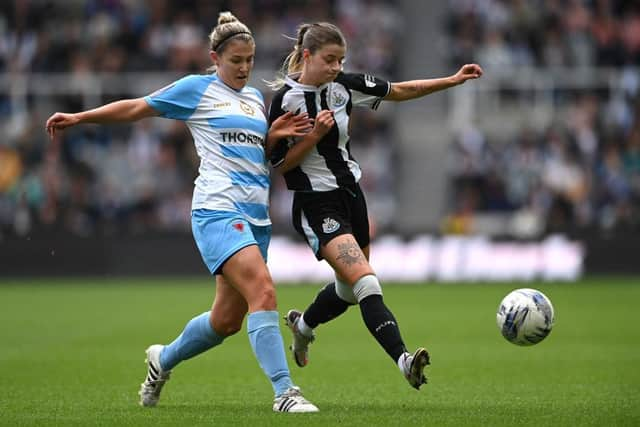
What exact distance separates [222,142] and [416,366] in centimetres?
188

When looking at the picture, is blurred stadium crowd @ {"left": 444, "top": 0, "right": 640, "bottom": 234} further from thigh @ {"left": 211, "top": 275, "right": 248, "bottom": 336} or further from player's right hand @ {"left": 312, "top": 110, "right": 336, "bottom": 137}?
thigh @ {"left": 211, "top": 275, "right": 248, "bottom": 336}

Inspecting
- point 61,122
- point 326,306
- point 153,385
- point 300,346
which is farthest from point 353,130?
point 61,122

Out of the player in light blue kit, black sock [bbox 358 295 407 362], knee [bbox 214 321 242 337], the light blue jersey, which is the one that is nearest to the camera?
the player in light blue kit

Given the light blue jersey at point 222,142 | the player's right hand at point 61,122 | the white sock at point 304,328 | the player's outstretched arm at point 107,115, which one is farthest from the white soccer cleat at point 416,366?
the player's right hand at point 61,122

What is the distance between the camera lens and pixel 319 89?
7535 mm

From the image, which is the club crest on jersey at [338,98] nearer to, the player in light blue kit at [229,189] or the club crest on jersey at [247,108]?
the player in light blue kit at [229,189]

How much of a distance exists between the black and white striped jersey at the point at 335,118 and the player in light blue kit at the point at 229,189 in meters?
0.17

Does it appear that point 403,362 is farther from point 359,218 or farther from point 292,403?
point 359,218

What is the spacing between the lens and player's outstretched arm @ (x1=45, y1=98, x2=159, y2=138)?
6.85 m

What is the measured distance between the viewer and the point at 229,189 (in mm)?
7102

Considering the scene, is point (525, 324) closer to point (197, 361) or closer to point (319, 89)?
point (319, 89)

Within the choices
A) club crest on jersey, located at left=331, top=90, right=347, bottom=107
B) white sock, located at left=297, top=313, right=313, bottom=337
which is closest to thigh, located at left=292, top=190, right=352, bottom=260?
club crest on jersey, located at left=331, top=90, right=347, bottom=107

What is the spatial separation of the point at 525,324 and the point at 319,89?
2.08m

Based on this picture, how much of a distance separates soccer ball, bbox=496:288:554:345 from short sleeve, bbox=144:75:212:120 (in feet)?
8.18
